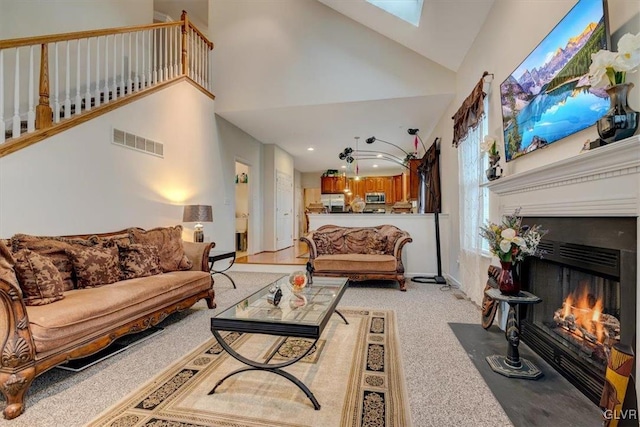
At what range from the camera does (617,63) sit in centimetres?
124

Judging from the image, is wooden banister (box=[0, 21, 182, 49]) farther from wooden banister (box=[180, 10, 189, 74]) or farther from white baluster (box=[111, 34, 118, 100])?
wooden banister (box=[180, 10, 189, 74])

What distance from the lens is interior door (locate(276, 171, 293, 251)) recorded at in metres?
7.59

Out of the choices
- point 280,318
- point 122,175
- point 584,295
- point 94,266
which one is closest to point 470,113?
point 584,295

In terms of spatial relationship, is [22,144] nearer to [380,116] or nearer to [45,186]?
[45,186]

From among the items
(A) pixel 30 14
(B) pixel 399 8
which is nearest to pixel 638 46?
(B) pixel 399 8

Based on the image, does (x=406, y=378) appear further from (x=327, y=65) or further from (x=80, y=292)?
(x=327, y=65)

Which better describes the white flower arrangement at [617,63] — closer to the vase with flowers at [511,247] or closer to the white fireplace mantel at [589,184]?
the white fireplace mantel at [589,184]

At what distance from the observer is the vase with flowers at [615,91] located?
124 cm

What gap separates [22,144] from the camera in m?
2.46

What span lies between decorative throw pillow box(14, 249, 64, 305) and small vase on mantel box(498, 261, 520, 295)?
293cm

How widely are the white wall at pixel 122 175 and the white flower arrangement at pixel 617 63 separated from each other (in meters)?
3.88

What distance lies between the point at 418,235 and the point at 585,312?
127 inches

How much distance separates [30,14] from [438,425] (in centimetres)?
542

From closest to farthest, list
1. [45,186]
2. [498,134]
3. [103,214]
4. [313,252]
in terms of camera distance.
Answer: [45,186] < [498,134] < [103,214] < [313,252]
